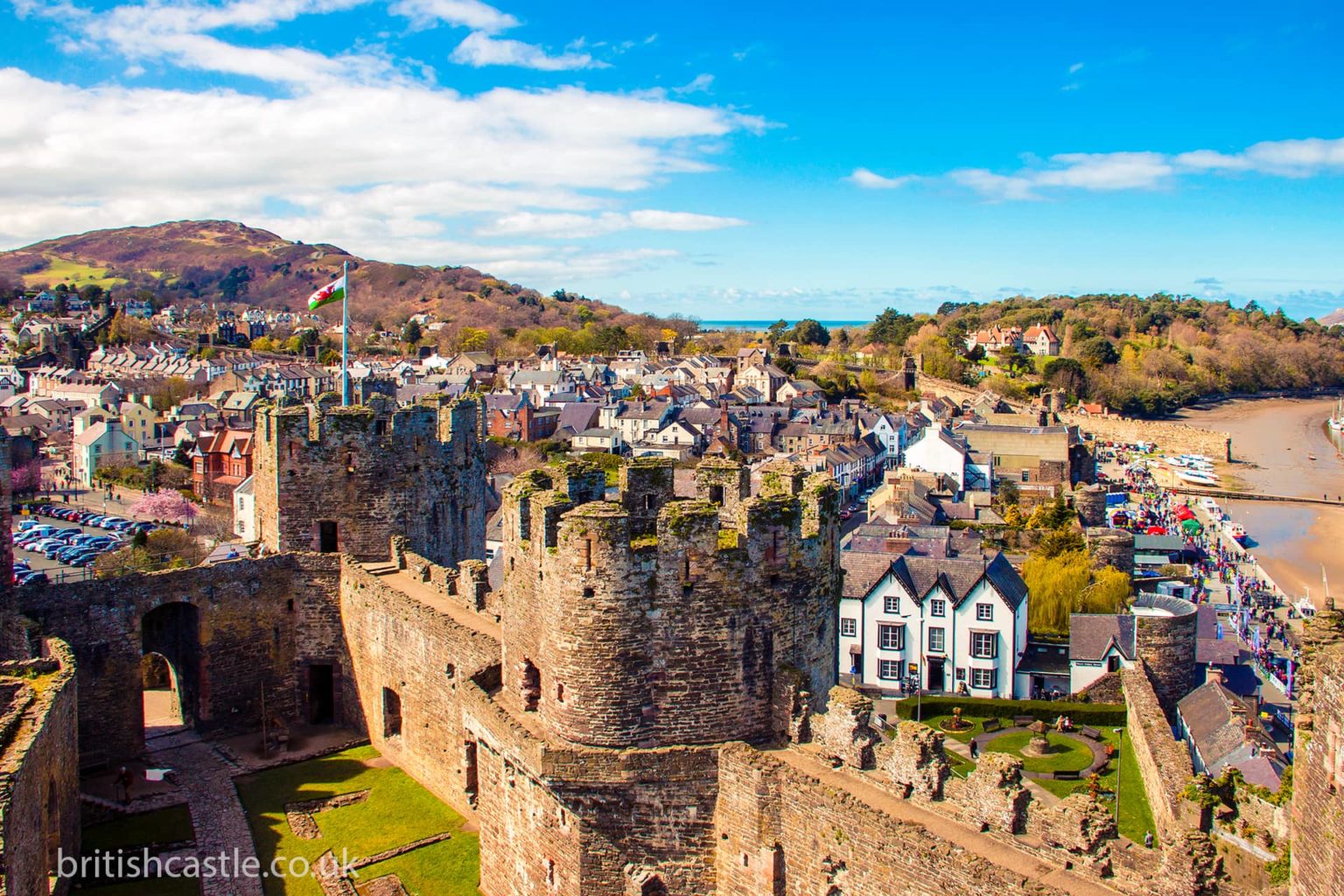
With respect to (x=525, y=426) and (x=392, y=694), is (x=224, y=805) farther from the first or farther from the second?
(x=525, y=426)

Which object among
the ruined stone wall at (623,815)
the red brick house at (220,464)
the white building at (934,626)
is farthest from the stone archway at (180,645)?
the red brick house at (220,464)

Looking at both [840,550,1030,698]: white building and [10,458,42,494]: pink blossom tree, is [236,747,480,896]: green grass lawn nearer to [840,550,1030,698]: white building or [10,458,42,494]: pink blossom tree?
[840,550,1030,698]: white building

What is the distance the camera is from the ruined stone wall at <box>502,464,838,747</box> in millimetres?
12727

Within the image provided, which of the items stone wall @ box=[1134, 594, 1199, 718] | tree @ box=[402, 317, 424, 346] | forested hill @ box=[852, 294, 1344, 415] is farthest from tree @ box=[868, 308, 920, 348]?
stone wall @ box=[1134, 594, 1199, 718]

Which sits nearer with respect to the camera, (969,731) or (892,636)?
(969,731)

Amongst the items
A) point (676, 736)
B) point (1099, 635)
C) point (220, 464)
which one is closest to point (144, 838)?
point (676, 736)

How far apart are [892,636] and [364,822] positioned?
23198 mm

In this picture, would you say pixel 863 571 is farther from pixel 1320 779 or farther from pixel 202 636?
pixel 1320 779

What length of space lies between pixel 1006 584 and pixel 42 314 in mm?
158665

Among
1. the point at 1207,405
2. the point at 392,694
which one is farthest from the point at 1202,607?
the point at 1207,405

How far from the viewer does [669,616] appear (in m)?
12.8

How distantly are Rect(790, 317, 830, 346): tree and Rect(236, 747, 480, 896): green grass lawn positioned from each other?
459ft

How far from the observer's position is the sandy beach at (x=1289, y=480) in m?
58.5

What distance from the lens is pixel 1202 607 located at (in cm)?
4034
